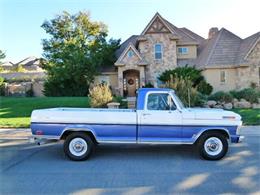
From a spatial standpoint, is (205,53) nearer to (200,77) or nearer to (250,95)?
(200,77)

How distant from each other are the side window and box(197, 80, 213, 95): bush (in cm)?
1830

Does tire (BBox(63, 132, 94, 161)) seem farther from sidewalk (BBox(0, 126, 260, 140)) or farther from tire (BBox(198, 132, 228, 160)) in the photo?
sidewalk (BBox(0, 126, 260, 140))

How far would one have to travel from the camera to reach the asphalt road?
18.6ft

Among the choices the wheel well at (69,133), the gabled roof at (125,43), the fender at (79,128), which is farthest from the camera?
the gabled roof at (125,43)

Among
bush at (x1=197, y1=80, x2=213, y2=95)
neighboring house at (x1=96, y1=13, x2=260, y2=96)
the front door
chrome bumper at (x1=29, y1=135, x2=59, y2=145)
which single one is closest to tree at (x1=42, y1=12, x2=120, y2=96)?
neighboring house at (x1=96, y1=13, x2=260, y2=96)

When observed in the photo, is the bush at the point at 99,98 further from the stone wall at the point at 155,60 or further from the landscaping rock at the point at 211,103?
the stone wall at the point at 155,60

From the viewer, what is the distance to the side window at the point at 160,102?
801 centimetres

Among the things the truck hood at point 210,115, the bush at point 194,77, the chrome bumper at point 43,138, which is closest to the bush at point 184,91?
the bush at point 194,77

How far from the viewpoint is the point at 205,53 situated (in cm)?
A: 2931

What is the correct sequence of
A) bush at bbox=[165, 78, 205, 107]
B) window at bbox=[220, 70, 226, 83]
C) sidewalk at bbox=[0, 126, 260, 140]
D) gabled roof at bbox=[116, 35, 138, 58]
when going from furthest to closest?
1. gabled roof at bbox=[116, 35, 138, 58]
2. window at bbox=[220, 70, 226, 83]
3. bush at bbox=[165, 78, 205, 107]
4. sidewalk at bbox=[0, 126, 260, 140]

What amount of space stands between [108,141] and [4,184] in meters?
2.75

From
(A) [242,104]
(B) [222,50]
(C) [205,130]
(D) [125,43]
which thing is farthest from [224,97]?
(D) [125,43]

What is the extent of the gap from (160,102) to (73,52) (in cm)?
2356

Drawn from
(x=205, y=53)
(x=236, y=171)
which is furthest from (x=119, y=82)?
(x=236, y=171)
